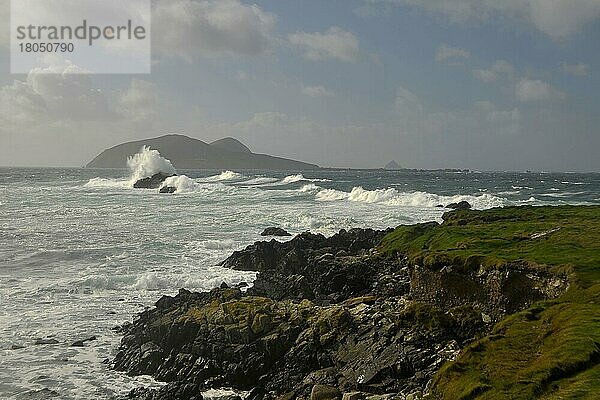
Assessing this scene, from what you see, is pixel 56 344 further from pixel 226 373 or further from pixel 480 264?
pixel 480 264

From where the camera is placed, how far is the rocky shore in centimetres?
1116

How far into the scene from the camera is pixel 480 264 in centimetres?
1547

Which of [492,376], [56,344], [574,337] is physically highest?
[574,337]

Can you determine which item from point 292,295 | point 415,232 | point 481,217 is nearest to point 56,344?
point 292,295

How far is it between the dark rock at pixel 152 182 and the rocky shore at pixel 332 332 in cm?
7764

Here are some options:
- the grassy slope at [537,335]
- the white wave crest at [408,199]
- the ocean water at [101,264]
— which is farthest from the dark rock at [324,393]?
the white wave crest at [408,199]

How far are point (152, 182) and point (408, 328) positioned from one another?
286 feet

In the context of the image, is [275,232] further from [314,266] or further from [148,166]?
[148,166]

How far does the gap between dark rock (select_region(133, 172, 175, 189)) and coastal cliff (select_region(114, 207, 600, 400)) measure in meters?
75.7

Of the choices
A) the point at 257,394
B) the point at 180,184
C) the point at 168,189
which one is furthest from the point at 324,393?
the point at 180,184

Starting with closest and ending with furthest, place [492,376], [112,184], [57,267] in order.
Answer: [492,376] < [57,267] < [112,184]

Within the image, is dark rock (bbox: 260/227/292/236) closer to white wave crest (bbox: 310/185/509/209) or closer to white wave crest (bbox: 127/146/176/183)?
white wave crest (bbox: 310/185/509/209)

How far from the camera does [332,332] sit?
43.6ft

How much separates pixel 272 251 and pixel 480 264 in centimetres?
1272
